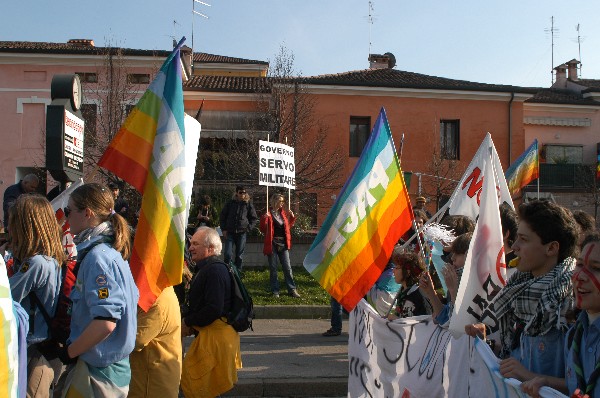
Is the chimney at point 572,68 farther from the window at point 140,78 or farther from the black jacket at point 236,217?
the black jacket at point 236,217

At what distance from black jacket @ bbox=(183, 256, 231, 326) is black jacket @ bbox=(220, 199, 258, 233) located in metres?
8.23

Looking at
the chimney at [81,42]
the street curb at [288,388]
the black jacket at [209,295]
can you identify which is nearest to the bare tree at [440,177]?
the chimney at [81,42]

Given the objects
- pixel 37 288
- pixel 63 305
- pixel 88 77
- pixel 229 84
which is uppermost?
pixel 229 84

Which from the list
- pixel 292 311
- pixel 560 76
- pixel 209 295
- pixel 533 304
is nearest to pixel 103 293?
pixel 209 295

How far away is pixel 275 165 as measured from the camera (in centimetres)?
1442

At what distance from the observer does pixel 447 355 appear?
522 centimetres

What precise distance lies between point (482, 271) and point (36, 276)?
8.64ft

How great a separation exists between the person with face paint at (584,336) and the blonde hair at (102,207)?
231cm

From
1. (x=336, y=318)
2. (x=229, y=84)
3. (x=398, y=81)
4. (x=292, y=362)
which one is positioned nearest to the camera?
(x=292, y=362)

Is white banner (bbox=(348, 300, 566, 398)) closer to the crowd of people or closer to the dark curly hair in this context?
the crowd of people

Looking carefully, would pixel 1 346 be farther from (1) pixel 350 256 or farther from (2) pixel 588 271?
(1) pixel 350 256

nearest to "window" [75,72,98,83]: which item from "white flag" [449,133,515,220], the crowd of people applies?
"white flag" [449,133,515,220]

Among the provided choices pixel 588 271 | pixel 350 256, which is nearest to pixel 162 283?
pixel 350 256

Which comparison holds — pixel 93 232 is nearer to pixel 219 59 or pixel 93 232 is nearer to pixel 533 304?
pixel 533 304
